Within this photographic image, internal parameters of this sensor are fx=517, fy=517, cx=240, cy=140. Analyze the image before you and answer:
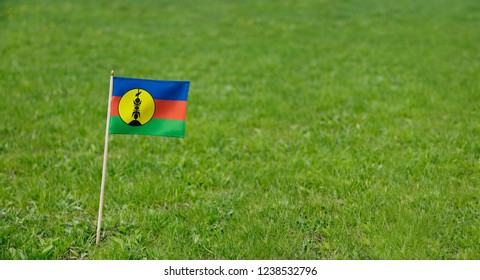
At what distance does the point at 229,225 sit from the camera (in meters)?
4.80

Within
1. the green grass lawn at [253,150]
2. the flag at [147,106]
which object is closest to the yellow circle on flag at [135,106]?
the flag at [147,106]

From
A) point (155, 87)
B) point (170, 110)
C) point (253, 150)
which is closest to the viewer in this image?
point (155, 87)

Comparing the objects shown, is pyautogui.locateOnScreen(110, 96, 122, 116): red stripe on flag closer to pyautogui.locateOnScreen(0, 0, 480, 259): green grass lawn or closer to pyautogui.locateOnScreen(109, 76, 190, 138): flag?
pyautogui.locateOnScreen(109, 76, 190, 138): flag

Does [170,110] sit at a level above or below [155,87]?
below

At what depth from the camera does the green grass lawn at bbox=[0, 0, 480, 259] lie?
15.2 feet

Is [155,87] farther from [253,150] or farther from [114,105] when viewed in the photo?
[253,150]

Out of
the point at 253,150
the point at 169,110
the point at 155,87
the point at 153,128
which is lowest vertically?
the point at 253,150

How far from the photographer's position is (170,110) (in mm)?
4535

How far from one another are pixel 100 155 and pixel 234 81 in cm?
362

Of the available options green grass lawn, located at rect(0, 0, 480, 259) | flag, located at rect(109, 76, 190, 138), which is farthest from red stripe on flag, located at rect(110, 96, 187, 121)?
green grass lawn, located at rect(0, 0, 480, 259)

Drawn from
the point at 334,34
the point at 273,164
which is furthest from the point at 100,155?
the point at 334,34

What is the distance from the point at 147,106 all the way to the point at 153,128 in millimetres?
205

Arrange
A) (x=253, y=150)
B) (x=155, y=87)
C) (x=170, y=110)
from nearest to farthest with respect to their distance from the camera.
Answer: (x=155, y=87) < (x=170, y=110) < (x=253, y=150)

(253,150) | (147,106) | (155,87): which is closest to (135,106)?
(147,106)
